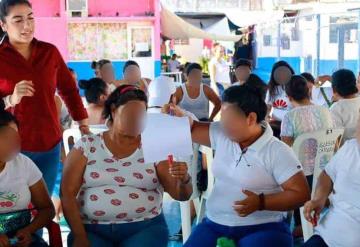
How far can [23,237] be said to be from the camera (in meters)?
2.40

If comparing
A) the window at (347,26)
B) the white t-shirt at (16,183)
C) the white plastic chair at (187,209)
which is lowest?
the white plastic chair at (187,209)

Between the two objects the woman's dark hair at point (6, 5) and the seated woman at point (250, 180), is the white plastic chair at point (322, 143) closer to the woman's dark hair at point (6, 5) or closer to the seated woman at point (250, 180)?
the seated woman at point (250, 180)

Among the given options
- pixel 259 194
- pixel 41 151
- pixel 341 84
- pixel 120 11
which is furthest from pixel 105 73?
pixel 120 11

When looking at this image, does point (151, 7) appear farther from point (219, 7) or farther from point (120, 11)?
point (219, 7)

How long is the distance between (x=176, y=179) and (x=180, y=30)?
1105 centimetres

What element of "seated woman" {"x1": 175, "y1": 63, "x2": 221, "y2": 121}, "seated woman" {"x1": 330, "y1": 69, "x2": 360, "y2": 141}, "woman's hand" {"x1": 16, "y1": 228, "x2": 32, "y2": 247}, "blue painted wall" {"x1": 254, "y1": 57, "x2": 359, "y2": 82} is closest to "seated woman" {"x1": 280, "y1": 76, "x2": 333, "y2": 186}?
"seated woman" {"x1": 330, "y1": 69, "x2": 360, "y2": 141}

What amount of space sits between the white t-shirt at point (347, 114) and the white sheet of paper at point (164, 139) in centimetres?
233

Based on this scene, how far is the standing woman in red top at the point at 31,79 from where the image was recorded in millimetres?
2920

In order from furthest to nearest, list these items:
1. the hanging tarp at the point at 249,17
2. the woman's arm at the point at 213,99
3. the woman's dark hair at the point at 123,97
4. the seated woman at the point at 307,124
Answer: the hanging tarp at the point at 249,17
the woman's arm at the point at 213,99
the seated woman at the point at 307,124
the woman's dark hair at the point at 123,97

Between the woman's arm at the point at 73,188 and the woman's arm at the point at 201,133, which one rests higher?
the woman's arm at the point at 201,133

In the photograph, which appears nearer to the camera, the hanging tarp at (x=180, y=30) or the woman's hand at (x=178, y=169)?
the woman's hand at (x=178, y=169)

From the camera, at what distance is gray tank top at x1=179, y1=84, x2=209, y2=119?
20.6 ft

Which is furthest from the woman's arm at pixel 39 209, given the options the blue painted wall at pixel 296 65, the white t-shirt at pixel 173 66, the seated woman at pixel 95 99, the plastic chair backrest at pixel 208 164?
the white t-shirt at pixel 173 66

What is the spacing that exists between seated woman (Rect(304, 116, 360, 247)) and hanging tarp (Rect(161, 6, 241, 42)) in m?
10.8
